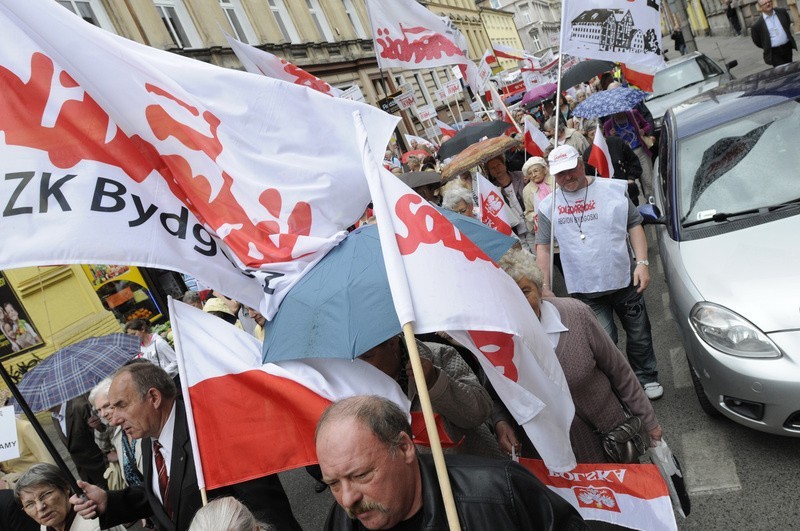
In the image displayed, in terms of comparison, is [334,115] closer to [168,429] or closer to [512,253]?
[512,253]

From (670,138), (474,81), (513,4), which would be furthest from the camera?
(513,4)

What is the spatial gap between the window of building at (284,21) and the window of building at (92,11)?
918 centimetres

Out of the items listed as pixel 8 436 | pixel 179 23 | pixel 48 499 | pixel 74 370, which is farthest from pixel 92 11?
pixel 48 499

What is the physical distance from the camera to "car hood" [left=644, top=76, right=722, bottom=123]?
37.1ft

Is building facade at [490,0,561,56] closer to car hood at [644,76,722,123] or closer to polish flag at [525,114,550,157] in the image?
car hood at [644,76,722,123]

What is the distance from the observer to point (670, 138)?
4.80 m

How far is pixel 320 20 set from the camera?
98.3 ft

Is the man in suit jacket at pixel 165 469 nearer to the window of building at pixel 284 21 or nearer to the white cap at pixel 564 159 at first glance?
the white cap at pixel 564 159

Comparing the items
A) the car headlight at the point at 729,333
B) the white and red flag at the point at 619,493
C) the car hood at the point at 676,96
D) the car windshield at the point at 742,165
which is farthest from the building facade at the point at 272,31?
the white and red flag at the point at 619,493

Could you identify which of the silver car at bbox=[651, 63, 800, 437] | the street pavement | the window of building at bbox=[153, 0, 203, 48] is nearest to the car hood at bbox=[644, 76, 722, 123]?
the silver car at bbox=[651, 63, 800, 437]

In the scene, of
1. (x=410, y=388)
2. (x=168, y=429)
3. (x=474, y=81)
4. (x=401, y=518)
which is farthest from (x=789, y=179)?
(x=474, y=81)

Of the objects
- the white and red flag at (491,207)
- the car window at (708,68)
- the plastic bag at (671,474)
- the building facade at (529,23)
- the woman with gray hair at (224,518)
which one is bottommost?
the plastic bag at (671,474)

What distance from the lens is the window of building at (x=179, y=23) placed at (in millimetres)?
20891

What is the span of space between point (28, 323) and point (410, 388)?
1168 centimetres
